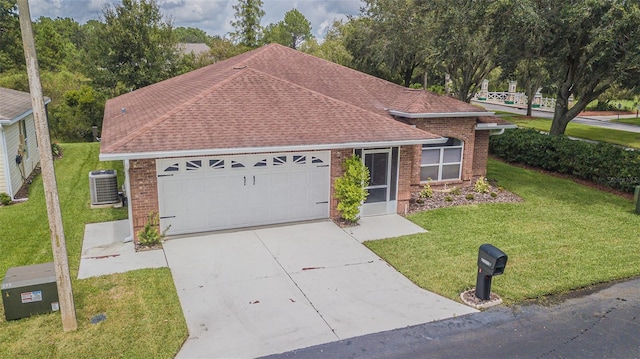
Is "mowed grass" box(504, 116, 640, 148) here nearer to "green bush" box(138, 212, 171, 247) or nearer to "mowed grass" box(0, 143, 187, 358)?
"green bush" box(138, 212, 171, 247)

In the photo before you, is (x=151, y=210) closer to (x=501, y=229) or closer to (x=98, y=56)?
(x=501, y=229)

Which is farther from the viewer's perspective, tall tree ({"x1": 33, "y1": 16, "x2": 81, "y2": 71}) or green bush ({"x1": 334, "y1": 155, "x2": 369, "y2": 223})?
tall tree ({"x1": 33, "y1": 16, "x2": 81, "y2": 71})

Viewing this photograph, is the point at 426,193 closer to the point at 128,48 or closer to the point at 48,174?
the point at 48,174

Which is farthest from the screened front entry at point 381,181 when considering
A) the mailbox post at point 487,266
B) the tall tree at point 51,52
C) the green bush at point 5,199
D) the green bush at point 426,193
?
the tall tree at point 51,52

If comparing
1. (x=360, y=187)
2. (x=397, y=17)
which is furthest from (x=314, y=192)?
(x=397, y=17)

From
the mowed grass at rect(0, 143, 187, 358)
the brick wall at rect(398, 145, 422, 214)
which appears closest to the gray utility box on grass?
the mowed grass at rect(0, 143, 187, 358)
